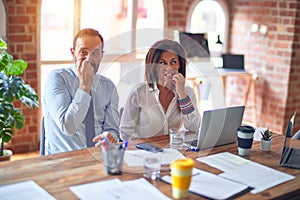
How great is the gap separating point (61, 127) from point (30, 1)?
2.01m

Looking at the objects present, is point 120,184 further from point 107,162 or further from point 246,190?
point 246,190

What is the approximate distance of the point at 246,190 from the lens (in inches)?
62.1

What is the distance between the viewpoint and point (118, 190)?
1.53 metres

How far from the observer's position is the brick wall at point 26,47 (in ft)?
12.2

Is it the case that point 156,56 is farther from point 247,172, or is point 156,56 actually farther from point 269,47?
point 269,47

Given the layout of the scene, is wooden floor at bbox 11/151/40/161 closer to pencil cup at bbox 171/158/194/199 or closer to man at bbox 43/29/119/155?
man at bbox 43/29/119/155

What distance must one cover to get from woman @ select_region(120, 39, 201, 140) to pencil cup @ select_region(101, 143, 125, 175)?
60cm

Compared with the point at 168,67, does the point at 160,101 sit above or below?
below

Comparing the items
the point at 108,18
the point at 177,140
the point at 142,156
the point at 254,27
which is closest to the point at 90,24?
the point at 108,18

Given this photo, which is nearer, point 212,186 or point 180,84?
point 212,186

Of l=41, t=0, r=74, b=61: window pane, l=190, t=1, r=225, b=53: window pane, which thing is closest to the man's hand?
l=41, t=0, r=74, b=61: window pane

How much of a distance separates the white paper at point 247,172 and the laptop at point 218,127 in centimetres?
10

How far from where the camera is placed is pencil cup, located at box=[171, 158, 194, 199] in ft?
4.76

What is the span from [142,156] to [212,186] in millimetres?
394
